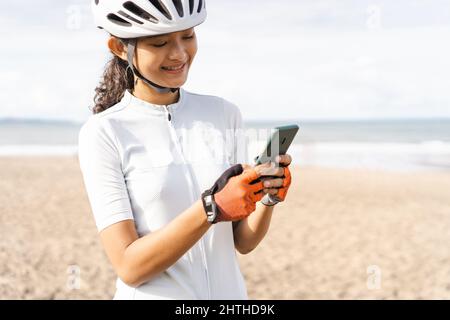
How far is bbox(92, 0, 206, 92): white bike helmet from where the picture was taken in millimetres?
2068

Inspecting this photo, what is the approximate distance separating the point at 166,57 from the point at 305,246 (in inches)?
313

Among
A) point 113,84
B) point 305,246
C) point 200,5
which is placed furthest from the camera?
point 305,246

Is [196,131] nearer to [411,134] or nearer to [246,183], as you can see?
[246,183]

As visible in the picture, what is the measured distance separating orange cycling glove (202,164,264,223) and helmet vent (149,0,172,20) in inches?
23.0

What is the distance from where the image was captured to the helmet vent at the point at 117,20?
2163mm

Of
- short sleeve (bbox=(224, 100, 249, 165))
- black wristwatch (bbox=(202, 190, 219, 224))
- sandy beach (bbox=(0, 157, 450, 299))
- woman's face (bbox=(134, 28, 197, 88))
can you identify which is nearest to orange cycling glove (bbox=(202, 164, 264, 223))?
black wristwatch (bbox=(202, 190, 219, 224))

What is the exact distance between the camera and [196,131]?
2.15m

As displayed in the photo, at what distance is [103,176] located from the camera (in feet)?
6.50

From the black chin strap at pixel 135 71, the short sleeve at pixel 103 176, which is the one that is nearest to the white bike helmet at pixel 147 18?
the black chin strap at pixel 135 71

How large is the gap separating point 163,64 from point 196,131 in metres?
0.25

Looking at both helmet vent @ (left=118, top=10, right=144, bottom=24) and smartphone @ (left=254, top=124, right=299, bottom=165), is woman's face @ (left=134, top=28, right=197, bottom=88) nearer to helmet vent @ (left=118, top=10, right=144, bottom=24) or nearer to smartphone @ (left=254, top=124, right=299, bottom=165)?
helmet vent @ (left=118, top=10, right=144, bottom=24)

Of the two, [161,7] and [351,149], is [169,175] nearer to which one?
[161,7]

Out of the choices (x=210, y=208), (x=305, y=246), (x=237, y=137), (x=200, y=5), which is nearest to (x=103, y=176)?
(x=210, y=208)
